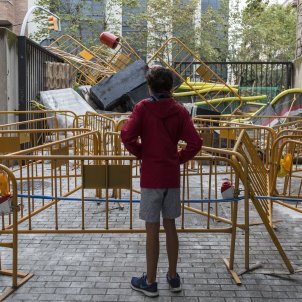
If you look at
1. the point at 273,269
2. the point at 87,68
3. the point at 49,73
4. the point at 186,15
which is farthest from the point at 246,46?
the point at 273,269

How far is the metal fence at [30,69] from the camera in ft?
39.3

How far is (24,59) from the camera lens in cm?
1200

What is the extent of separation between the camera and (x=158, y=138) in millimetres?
3799

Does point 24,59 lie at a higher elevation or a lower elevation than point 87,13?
lower

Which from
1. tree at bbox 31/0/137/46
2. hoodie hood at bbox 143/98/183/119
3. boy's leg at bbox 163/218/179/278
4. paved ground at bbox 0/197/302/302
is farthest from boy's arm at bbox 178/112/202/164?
tree at bbox 31/0/137/46

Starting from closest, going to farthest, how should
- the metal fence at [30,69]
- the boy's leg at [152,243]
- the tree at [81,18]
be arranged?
the boy's leg at [152,243] → the metal fence at [30,69] → the tree at [81,18]

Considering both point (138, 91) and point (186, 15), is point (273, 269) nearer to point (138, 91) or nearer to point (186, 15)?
point (138, 91)

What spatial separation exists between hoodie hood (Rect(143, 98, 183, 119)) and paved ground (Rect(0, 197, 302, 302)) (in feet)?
5.00

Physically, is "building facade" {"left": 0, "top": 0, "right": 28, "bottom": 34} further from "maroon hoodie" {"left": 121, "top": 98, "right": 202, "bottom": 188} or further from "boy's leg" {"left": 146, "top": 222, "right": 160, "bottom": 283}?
"boy's leg" {"left": 146, "top": 222, "right": 160, "bottom": 283}

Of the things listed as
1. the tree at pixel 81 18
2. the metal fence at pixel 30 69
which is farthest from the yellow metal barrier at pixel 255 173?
the tree at pixel 81 18

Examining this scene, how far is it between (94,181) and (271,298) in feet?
6.05

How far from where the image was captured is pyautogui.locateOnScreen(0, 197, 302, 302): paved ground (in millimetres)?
4129

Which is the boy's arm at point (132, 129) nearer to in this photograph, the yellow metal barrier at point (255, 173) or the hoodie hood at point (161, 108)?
the hoodie hood at point (161, 108)

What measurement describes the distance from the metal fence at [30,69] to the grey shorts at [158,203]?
875 cm
